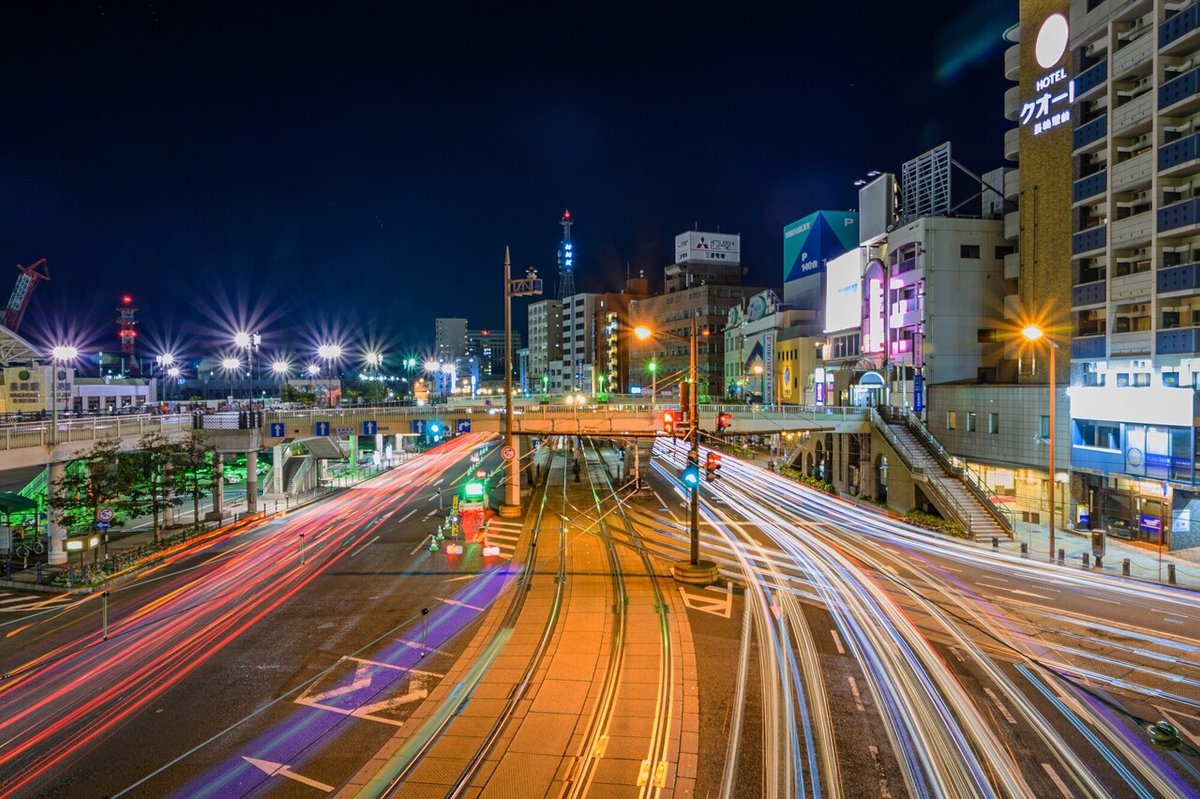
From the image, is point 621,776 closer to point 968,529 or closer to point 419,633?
point 419,633

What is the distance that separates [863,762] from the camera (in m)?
11.7

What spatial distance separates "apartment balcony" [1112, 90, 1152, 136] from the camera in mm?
32812

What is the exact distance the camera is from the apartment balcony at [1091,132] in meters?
35.4

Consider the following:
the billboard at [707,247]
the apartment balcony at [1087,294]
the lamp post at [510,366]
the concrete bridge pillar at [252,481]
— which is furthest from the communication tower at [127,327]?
the apartment balcony at [1087,294]

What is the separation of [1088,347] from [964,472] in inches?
345

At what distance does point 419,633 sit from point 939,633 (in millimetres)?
13755

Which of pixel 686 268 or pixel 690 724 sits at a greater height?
pixel 686 268

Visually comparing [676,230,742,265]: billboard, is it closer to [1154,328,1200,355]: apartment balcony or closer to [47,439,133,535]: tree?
[1154,328,1200,355]: apartment balcony

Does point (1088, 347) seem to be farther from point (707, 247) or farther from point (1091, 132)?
point (707, 247)

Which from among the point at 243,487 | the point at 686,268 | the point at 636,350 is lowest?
the point at 243,487

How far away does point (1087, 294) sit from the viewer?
3641 centimetres

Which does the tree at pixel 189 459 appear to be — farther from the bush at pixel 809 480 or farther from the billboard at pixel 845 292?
the billboard at pixel 845 292

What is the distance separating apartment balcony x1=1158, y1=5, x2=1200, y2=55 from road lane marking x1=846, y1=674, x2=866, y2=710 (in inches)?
1314

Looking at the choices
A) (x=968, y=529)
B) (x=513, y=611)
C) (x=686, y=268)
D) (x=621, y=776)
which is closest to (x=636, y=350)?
(x=686, y=268)
